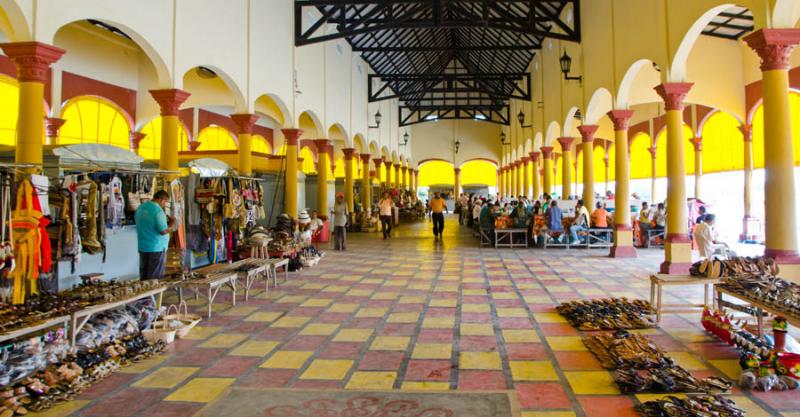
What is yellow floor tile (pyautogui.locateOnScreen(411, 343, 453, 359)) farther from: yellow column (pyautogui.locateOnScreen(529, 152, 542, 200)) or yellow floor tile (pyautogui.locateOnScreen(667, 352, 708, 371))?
yellow column (pyautogui.locateOnScreen(529, 152, 542, 200))

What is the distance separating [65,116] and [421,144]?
26.3m

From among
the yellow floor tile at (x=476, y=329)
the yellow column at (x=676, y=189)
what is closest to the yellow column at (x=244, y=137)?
the yellow floor tile at (x=476, y=329)

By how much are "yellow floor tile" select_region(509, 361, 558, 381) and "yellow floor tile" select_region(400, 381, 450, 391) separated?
23.4 inches

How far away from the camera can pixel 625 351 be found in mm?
4117

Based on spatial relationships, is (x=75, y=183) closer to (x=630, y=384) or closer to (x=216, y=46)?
(x=216, y=46)

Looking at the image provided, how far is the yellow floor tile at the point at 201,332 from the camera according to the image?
4.99 m

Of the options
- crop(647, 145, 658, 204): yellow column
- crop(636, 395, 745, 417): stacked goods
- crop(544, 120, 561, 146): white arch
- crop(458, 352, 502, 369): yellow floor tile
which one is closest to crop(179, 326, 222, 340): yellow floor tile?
crop(458, 352, 502, 369): yellow floor tile

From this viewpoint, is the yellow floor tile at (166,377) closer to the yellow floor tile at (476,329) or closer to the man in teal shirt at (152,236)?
the man in teal shirt at (152,236)

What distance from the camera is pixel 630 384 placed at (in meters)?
3.50

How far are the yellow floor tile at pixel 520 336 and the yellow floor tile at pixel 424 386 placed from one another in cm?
130

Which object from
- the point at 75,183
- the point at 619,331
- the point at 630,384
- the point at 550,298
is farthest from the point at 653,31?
the point at 75,183

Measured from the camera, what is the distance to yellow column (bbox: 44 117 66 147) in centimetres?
1243

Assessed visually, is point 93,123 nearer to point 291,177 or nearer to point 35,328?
point 291,177

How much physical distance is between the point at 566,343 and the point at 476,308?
1628 millimetres
